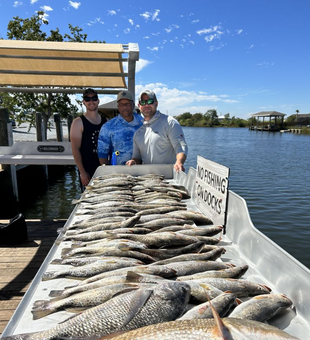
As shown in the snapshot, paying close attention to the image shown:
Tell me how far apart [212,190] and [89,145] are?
3.27 metres

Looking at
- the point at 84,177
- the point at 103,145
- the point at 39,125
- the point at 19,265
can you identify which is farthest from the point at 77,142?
the point at 39,125

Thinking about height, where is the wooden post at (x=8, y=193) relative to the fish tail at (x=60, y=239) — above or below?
below

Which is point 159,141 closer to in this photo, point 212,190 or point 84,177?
point 84,177

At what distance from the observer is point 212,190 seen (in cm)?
305

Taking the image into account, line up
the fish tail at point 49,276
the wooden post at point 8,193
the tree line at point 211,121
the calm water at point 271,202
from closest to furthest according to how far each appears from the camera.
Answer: the fish tail at point 49,276 < the calm water at point 271,202 < the wooden post at point 8,193 < the tree line at point 211,121

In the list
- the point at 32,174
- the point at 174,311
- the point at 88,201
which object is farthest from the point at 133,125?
the point at 32,174

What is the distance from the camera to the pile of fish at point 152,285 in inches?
51.0

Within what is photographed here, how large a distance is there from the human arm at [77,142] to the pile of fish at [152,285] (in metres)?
2.45

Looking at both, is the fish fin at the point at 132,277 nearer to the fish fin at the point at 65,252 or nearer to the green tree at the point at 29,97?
the fish fin at the point at 65,252

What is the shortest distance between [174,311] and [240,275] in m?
0.73

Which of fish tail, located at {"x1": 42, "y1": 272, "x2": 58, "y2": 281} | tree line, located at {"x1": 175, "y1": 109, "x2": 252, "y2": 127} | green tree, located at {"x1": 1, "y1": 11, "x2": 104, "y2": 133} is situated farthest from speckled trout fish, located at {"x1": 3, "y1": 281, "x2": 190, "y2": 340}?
tree line, located at {"x1": 175, "y1": 109, "x2": 252, "y2": 127}

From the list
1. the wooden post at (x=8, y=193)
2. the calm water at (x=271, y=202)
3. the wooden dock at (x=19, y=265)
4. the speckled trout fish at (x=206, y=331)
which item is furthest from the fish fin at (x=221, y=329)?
the wooden post at (x=8, y=193)

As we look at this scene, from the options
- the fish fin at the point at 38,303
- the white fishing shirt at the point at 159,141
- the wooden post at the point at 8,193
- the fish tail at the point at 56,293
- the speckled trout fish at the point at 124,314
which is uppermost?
the white fishing shirt at the point at 159,141

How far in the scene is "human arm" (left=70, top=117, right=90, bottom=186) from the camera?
17.5 ft
